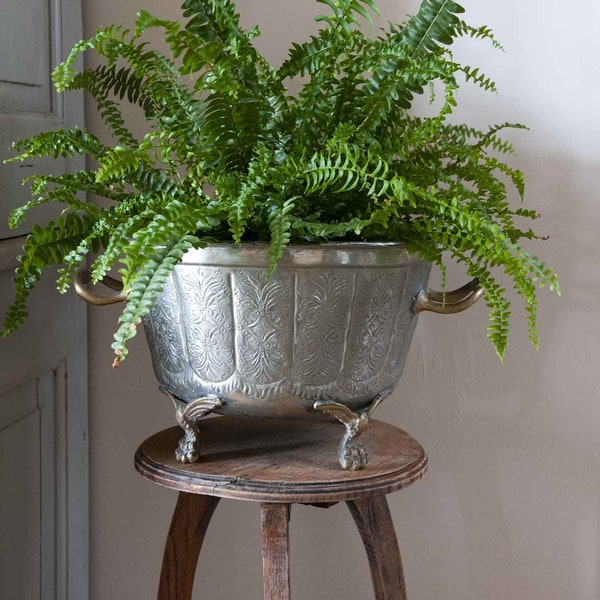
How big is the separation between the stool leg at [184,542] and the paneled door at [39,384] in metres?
0.25

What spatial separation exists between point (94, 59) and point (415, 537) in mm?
943

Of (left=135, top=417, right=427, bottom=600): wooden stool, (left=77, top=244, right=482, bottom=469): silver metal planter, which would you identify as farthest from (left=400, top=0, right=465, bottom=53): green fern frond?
(left=135, top=417, right=427, bottom=600): wooden stool

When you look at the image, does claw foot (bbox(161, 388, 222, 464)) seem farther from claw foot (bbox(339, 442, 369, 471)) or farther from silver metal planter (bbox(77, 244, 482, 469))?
claw foot (bbox(339, 442, 369, 471))

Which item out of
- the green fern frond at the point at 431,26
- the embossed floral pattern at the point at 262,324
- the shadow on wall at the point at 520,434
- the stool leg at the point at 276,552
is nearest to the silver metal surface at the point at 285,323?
the embossed floral pattern at the point at 262,324

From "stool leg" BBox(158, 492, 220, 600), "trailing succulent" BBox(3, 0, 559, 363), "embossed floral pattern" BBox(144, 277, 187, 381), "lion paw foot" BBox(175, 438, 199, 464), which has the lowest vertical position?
"stool leg" BBox(158, 492, 220, 600)

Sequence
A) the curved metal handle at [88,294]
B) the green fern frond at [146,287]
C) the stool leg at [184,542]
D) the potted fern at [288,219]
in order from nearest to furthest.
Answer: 1. the green fern frond at [146,287]
2. the potted fern at [288,219]
3. the curved metal handle at [88,294]
4. the stool leg at [184,542]

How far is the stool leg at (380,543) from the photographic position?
3.35 feet

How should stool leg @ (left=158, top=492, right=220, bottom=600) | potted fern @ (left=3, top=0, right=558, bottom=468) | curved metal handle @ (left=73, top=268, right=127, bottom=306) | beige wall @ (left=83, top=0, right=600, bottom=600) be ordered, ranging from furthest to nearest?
beige wall @ (left=83, top=0, right=600, bottom=600), stool leg @ (left=158, top=492, right=220, bottom=600), curved metal handle @ (left=73, top=268, right=127, bottom=306), potted fern @ (left=3, top=0, right=558, bottom=468)

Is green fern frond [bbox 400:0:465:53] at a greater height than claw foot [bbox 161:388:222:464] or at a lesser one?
greater

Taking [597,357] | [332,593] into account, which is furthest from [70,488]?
[597,357]

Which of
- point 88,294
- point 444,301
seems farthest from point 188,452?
point 444,301

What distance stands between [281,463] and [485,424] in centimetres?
51

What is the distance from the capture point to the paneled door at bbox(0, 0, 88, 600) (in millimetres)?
1094

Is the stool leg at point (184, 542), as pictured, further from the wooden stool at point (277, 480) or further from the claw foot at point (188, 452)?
the claw foot at point (188, 452)
